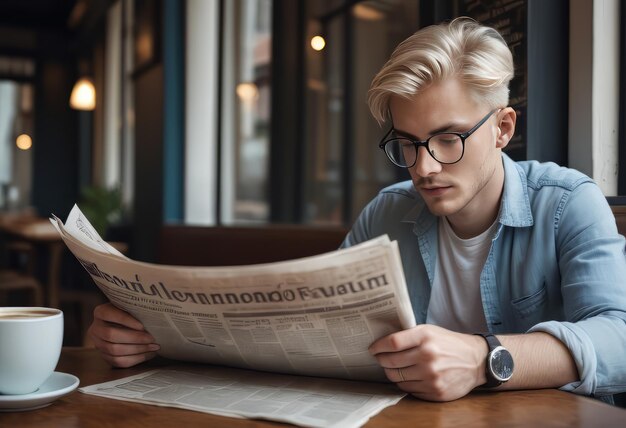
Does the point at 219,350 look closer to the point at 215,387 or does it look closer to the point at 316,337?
the point at 215,387

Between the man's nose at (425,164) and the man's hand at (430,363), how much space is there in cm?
41

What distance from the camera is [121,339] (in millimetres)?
1079

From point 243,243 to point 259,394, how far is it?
1404 millimetres

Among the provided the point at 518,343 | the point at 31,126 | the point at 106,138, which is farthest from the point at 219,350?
the point at 31,126

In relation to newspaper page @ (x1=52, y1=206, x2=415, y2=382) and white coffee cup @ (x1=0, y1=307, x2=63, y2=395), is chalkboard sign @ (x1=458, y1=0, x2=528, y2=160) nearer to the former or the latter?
newspaper page @ (x1=52, y1=206, x2=415, y2=382)

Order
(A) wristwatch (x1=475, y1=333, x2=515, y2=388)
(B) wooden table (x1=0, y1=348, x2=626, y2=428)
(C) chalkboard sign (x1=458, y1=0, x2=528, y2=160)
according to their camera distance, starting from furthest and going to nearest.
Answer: (C) chalkboard sign (x1=458, y1=0, x2=528, y2=160)
(A) wristwatch (x1=475, y1=333, x2=515, y2=388)
(B) wooden table (x1=0, y1=348, x2=626, y2=428)

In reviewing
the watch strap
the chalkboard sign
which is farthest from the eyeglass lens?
the chalkboard sign

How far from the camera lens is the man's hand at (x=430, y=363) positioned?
0.84 meters

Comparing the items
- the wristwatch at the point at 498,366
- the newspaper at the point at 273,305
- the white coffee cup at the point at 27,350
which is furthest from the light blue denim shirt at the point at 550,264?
the white coffee cup at the point at 27,350

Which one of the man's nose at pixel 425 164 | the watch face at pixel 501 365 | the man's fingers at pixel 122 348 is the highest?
the man's nose at pixel 425 164

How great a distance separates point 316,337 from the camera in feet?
2.94

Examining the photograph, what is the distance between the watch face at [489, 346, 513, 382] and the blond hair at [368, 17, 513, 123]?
53 centimetres

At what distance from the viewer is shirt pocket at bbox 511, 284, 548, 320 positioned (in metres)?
1.25

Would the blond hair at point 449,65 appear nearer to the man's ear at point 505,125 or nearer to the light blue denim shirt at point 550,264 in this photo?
the man's ear at point 505,125
